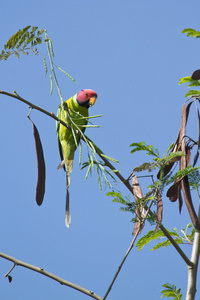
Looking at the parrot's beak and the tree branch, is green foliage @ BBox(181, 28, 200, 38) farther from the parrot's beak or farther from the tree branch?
the parrot's beak

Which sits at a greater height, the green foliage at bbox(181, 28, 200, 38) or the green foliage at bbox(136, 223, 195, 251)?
the green foliage at bbox(181, 28, 200, 38)

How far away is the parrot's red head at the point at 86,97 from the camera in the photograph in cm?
297

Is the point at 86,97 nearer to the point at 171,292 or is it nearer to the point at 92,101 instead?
the point at 92,101

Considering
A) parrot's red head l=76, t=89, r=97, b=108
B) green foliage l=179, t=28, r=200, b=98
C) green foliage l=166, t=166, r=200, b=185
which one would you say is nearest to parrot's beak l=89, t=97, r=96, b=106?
parrot's red head l=76, t=89, r=97, b=108

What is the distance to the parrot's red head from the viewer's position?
2971 millimetres

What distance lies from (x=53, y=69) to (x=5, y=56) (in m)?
0.16

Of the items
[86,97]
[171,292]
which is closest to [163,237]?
[171,292]

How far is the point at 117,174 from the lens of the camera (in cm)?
132

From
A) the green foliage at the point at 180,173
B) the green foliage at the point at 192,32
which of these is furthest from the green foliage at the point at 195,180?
the green foliage at the point at 192,32

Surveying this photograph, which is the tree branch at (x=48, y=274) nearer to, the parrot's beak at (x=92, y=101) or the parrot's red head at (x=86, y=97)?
the parrot's red head at (x=86, y=97)

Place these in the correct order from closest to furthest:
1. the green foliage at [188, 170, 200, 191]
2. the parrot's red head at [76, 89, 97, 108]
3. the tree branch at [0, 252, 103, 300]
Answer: the tree branch at [0, 252, 103, 300]
the green foliage at [188, 170, 200, 191]
the parrot's red head at [76, 89, 97, 108]

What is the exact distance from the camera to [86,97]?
119 inches

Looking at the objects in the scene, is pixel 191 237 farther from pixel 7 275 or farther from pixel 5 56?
pixel 5 56

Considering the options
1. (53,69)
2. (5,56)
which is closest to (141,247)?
(53,69)
